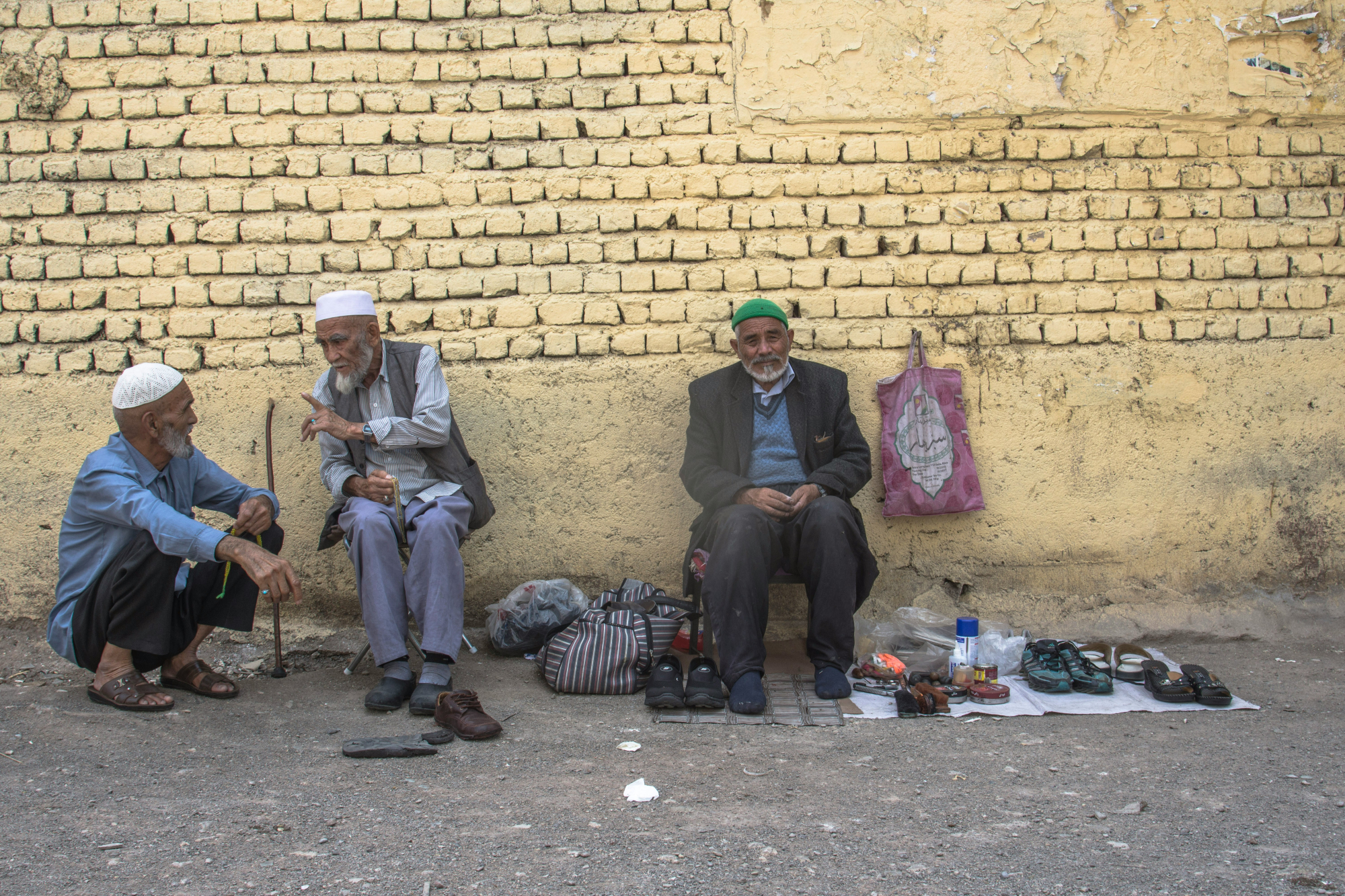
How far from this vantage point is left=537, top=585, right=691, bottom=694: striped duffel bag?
378cm

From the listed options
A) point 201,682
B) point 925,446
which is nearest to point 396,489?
point 201,682

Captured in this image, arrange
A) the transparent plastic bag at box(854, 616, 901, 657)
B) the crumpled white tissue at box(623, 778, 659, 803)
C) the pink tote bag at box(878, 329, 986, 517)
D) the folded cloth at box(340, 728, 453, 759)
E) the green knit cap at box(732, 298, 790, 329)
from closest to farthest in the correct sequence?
1. the crumpled white tissue at box(623, 778, 659, 803)
2. the folded cloth at box(340, 728, 453, 759)
3. the green knit cap at box(732, 298, 790, 329)
4. the transparent plastic bag at box(854, 616, 901, 657)
5. the pink tote bag at box(878, 329, 986, 517)

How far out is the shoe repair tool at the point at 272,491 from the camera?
3924mm

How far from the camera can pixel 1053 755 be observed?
121 inches

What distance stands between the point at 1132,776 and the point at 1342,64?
3737 mm

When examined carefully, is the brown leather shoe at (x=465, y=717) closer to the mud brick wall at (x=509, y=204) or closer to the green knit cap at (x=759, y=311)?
the mud brick wall at (x=509, y=204)

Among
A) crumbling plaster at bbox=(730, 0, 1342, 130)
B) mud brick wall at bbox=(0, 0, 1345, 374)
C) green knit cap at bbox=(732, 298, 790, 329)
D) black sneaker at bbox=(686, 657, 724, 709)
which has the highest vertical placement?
crumbling plaster at bbox=(730, 0, 1342, 130)

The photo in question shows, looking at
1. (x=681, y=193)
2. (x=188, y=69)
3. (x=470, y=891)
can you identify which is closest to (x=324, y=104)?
(x=188, y=69)

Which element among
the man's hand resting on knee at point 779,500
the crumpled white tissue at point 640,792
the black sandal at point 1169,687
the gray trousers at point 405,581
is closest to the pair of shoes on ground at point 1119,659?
the black sandal at point 1169,687

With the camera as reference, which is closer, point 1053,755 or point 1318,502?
point 1053,755

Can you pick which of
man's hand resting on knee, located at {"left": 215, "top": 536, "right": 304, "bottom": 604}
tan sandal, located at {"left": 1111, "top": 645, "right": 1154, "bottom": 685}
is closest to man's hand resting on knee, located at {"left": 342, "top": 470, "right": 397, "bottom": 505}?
man's hand resting on knee, located at {"left": 215, "top": 536, "right": 304, "bottom": 604}

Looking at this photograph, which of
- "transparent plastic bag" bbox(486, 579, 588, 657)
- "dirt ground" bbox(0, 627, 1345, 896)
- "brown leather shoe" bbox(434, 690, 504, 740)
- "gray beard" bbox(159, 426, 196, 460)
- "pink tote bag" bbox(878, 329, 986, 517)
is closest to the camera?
→ "dirt ground" bbox(0, 627, 1345, 896)

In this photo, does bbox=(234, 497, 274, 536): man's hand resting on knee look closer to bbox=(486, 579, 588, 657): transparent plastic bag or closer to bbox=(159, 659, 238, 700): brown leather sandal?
bbox=(159, 659, 238, 700): brown leather sandal

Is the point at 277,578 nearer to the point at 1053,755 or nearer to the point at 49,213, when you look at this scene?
the point at 49,213
